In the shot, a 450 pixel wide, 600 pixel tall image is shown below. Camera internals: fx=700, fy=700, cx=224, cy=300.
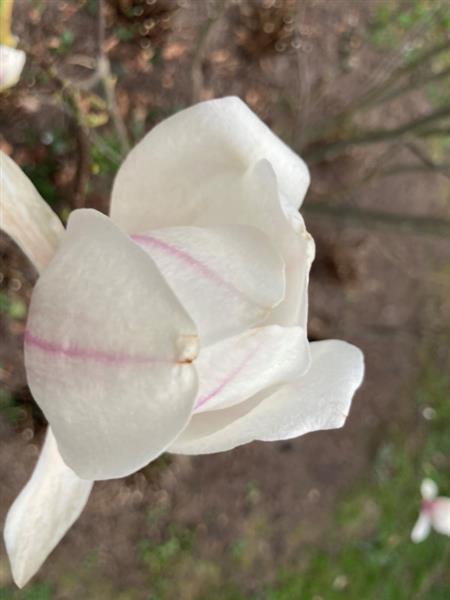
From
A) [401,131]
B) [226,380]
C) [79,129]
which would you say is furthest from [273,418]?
[401,131]

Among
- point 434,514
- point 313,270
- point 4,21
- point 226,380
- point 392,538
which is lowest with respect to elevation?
point 392,538

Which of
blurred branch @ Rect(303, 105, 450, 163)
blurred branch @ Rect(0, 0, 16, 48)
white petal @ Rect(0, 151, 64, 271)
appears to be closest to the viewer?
white petal @ Rect(0, 151, 64, 271)

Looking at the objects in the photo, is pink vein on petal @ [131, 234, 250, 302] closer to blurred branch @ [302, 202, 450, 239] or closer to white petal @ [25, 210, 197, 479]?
white petal @ [25, 210, 197, 479]

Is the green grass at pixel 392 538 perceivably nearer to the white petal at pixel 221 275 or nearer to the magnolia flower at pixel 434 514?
the magnolia flower at pixel 434 514

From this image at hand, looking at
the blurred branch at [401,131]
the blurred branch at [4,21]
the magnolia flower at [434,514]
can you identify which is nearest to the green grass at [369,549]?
the magnolia flower at [434,514]

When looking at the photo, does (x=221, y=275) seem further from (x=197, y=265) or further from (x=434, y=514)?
(x=434, y=514)

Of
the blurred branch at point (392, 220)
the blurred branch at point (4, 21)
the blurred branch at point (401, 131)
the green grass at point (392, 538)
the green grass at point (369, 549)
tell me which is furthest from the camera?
the green grass at point (392, 538)

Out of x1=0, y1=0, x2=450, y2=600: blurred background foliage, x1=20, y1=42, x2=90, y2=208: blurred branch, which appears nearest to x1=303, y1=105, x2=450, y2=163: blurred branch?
x1=0, y1=0, x2=450, y2=600: blurred background foliage
